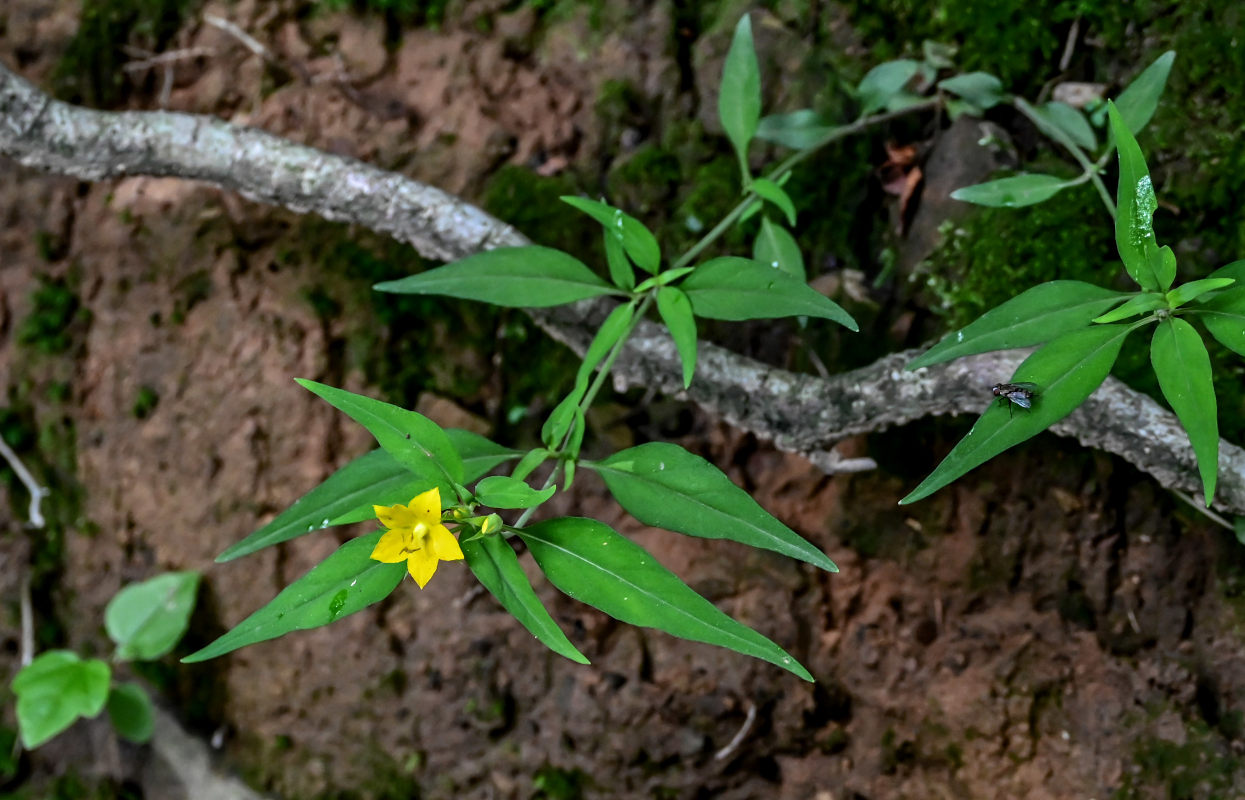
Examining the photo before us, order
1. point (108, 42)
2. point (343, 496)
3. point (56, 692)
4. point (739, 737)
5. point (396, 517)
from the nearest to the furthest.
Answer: point (396, 517) → point (343, 496) → point (739, 737) → point (56, 692) → point (108, 42)

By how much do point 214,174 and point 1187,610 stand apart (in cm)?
300

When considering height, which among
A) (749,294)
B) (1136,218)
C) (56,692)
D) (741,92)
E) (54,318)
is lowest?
(56,692)

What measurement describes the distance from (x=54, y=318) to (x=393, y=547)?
2.36 metres

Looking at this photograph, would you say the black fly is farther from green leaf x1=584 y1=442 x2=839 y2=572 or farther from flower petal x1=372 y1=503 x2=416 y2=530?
flower petal x1=372 y1=503 x2=416 y2=530

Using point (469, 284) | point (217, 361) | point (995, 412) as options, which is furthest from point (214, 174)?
point (995, 412)

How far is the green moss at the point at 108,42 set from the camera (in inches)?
114

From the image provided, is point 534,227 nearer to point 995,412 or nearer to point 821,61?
point 821,61

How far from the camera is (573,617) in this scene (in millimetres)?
2607

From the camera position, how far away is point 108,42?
2.91 m

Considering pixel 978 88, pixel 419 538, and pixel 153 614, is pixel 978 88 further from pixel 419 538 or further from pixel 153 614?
pixel 153 614

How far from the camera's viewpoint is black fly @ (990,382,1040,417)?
146cm

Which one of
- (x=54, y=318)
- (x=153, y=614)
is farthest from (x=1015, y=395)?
(x=54, y=318)

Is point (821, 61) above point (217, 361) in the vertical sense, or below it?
above

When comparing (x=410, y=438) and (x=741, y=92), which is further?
(x=741, y=92)
